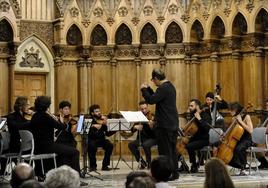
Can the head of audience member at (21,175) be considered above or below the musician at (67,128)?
below

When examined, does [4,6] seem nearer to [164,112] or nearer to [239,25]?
[239,25]

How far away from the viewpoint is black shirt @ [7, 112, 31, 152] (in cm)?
832

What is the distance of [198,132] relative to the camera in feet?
33.1

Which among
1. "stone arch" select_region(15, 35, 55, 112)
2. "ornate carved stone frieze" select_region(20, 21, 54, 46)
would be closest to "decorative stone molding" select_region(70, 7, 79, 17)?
"ornate carved stone frieze" select_region(20, 21, 54, 46)

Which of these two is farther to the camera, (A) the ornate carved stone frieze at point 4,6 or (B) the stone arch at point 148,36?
(B) the stone arch at point 148,36

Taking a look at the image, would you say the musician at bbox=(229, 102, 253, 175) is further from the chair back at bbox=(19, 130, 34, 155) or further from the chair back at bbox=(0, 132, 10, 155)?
the chair back at bbox=(0, 132, 10, 155)

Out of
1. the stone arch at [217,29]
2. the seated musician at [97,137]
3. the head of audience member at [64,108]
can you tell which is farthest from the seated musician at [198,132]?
the stone arch at [217,29]

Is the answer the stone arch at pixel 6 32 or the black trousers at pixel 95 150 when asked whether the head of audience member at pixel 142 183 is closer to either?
the black trousers at pixel 95 150

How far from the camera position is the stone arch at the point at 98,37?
15273 mm

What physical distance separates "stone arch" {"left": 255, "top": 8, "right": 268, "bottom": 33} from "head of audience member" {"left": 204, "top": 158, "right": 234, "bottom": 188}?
10.2 meters

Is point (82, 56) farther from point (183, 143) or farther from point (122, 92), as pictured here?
point (183, 143)

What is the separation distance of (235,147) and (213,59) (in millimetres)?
5528

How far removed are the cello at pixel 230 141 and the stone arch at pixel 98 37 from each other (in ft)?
22.3

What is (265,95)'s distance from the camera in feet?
45.3
